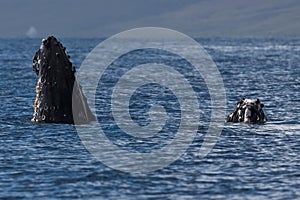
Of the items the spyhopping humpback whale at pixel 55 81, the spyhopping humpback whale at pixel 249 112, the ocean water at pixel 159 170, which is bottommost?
the ocean water at pixel 159 170

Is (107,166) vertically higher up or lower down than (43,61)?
lower down

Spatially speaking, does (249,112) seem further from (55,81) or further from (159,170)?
(159,170)

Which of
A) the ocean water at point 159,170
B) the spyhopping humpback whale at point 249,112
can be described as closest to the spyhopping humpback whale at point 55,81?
the ocean water at point 159,170

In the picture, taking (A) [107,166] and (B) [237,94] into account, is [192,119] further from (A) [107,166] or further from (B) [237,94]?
(B) [237,94]

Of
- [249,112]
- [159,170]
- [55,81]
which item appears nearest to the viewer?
[159,170]

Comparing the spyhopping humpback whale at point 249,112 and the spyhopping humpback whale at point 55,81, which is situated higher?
the spyhopping humpback whale at point 55,81

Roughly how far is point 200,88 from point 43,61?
94.8ft

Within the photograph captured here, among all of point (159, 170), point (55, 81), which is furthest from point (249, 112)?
point (159, 170)

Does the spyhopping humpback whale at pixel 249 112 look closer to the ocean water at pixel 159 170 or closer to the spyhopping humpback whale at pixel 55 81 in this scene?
the ocean water at pixel 159 170

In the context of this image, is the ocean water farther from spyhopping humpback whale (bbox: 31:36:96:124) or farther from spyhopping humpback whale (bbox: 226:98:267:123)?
spyhopping humpback whale (bbox: 31:36:96:124)

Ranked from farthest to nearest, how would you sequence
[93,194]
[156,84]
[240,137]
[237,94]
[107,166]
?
[156,84]
[237,94]
[240,137]
[107,166]
[93,194]

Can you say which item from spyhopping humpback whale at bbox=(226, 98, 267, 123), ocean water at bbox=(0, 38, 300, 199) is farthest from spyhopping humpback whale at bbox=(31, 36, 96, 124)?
spyhopping humpback whale at bbox=(226, 98, 267, 123)

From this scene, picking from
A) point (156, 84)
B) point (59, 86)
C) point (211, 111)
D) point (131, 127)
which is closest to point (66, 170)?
point (59, 86)

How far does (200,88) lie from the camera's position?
62719mm
